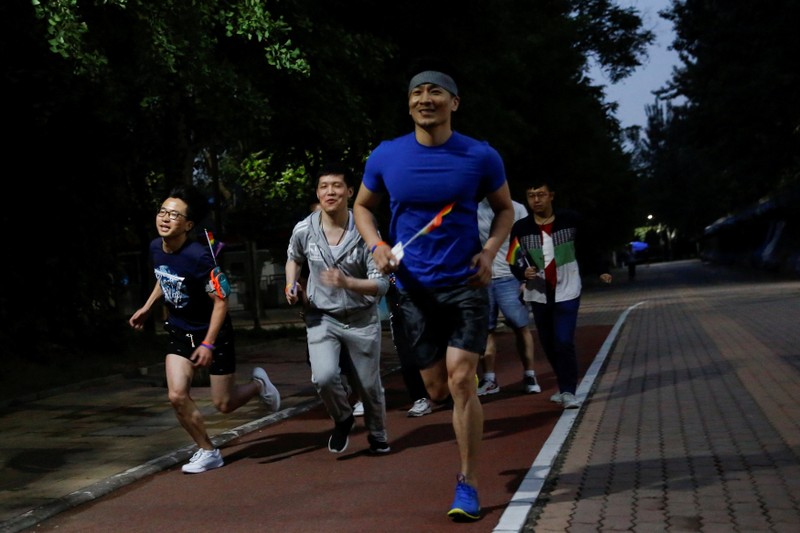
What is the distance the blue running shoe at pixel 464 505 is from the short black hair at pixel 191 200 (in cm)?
269

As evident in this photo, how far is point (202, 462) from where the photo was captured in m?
7.42

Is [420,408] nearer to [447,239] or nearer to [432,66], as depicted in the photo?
[447,239]

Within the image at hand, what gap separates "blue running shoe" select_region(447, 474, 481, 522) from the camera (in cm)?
538

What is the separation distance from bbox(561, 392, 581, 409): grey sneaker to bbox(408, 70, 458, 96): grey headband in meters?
4.48

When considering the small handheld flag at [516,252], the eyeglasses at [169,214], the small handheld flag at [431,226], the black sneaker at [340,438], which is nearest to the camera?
the small handheld flag at [431,226]

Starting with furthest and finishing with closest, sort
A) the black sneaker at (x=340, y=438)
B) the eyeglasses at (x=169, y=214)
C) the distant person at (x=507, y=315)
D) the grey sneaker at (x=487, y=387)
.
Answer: the grey sneaker at (x=487, y=387) < the distant person at (x=507, y=315) < the black sneaker at (x=340, y=438) < the eyeglasses at (x=169, y=214)

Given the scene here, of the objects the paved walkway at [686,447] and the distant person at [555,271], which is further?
the distant person at [555,271]

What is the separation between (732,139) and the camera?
42.0 meters

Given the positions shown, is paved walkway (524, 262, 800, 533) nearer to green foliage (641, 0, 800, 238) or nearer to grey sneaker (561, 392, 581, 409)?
grey sneaker (561, 392, 581, 409)

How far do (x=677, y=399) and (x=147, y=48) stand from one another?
6064mm

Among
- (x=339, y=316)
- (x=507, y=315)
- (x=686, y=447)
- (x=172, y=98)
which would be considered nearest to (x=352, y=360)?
(x=339, y=316)

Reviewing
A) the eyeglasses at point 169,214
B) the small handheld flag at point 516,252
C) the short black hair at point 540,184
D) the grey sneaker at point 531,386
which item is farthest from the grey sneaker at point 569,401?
the eyeglasses at point 169,214

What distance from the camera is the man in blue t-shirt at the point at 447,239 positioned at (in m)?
5.43

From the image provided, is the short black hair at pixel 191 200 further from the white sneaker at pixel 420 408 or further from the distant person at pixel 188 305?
the white sneaker at pixel 420 408
